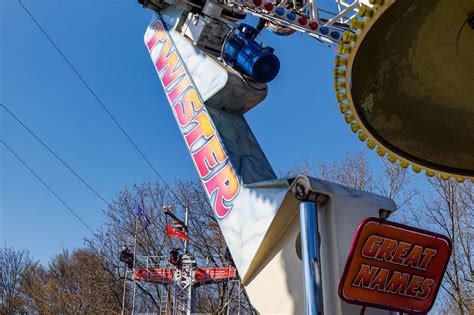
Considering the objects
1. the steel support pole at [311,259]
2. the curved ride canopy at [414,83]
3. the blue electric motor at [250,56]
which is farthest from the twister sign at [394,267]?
the blue electric motor at [250,56]

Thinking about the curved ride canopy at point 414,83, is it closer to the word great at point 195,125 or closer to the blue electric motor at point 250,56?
the word great at point 195,125

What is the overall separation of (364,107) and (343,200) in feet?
6.89

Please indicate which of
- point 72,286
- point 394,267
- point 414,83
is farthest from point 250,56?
point 72,286

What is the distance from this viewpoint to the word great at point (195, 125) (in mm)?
5695

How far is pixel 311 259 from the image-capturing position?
4.11 metres

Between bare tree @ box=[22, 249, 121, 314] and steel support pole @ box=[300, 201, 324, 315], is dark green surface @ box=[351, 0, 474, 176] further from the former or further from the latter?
bare tree @ box=[22, 249, 121, 314]

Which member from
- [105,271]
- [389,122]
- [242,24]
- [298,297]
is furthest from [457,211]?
[105,271]

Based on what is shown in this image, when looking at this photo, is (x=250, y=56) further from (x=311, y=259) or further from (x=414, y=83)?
(x=414, y=83)

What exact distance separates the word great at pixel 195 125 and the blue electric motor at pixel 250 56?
0.70 metres

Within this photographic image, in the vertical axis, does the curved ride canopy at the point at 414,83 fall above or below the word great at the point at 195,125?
below

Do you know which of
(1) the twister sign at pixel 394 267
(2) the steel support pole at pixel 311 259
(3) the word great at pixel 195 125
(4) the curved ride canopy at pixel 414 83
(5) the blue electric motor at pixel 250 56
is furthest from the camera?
(5) the blue electric motor at pixel 250 56

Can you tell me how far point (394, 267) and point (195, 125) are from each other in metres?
3.49

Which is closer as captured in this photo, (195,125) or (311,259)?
(311,259)

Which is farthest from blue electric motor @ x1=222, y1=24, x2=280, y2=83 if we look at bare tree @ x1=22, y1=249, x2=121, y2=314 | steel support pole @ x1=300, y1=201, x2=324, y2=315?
bare tree @ x1=22, y1=249, x2=121, y2=314
